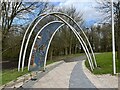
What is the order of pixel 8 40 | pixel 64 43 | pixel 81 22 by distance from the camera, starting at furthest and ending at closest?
1. pixel 81 22
2. pixel 64 43
3. pixel 8 40

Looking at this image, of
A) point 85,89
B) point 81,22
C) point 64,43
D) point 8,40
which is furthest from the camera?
Result: point 81,22

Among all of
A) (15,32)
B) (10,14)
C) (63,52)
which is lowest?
(63,52)

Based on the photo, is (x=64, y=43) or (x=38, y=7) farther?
(x=64, y=43)

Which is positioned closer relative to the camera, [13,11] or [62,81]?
[62,81]

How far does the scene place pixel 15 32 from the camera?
70.3ft

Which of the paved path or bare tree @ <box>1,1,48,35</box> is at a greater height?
bare tree @ <box>1,1,48,35</box>

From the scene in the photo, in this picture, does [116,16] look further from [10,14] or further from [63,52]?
[63,52]

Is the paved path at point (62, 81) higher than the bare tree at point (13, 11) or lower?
lower

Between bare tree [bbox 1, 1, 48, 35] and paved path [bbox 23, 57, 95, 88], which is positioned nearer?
paved path [bbox 23, 57, 95, 88]

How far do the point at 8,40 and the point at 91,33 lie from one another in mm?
37015

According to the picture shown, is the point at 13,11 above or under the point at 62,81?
above

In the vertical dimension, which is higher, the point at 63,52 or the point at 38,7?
the point at 38,7

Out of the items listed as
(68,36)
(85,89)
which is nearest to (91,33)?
(68,36)

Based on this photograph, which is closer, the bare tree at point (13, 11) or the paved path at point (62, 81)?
the paved path at point (62, 81)
